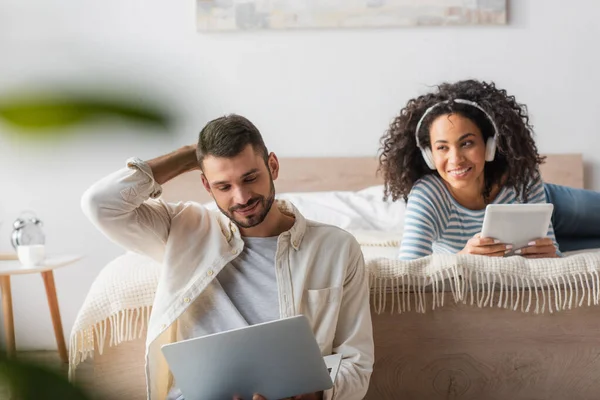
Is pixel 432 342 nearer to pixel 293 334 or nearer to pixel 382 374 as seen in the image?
pixel 382 374

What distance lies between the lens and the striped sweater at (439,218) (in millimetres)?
1834

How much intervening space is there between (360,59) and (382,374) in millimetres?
1702

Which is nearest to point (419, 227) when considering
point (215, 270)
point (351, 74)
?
point (215, 270)

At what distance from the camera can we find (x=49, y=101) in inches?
10.2

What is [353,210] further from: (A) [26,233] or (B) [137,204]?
(B) [137,204]

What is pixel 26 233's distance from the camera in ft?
8.61

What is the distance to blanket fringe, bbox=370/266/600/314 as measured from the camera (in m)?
1.55

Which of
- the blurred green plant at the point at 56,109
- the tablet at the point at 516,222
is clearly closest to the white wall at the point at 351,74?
the tablet at the point at 516,222

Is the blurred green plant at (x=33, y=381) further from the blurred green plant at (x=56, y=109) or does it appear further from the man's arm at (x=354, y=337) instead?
the man's arm at (x=354, y=337)

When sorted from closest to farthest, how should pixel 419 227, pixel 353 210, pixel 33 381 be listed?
pixel 33 381, pixel 419 227, pixel 353 210

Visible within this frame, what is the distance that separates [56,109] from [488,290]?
138cm

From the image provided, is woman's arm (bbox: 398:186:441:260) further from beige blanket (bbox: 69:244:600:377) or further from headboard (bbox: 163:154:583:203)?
headboard (bbox: 163:154:583:203)

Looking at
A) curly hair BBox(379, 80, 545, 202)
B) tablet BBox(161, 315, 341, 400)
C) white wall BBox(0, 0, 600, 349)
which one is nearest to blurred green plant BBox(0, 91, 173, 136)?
tablet BBox(161, 315, 341, 400)

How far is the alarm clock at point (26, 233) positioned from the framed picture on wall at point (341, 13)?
3.21 ft
